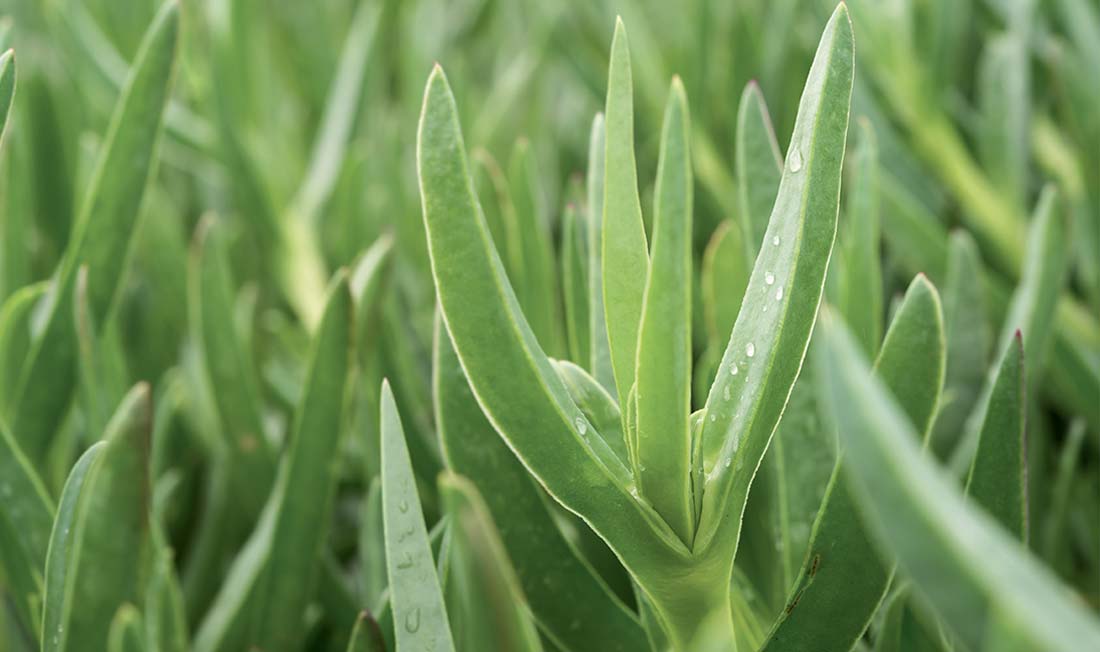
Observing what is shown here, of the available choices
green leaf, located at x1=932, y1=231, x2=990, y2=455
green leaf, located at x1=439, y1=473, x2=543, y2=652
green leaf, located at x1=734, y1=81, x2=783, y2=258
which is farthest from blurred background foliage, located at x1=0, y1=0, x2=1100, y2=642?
green leaf, located at x1=439, y1=473, x2=543, y2=652

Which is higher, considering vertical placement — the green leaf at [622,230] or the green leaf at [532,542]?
the green leaf at [622,230]

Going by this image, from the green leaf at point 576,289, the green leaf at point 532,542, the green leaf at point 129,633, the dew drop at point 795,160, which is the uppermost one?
the dew drop at point 795,160

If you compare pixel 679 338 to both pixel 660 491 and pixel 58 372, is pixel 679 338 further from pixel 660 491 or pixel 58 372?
pixel 58 372

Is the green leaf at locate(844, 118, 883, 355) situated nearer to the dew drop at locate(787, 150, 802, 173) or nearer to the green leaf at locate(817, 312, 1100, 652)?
the dew drop at locate(787, 150, 802, 173)

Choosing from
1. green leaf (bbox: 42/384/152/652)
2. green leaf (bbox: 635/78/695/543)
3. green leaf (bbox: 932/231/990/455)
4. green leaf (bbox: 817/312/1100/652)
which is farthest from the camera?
green leaf (bbox: 932/231/990/455)

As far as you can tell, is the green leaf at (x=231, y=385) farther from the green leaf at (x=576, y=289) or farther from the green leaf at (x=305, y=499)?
the green leaf at (x=576, y=289)

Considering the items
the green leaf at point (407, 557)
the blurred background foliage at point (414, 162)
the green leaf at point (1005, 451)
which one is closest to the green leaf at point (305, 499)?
the blurred background foliage at point (414, 162)

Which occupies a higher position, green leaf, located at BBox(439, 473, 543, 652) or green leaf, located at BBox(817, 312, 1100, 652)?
green leaf, located at BBox(817, 312, 1100, 652)
